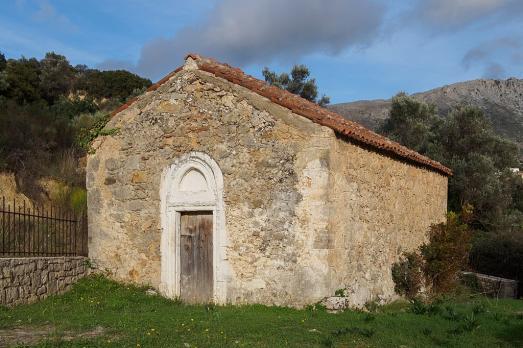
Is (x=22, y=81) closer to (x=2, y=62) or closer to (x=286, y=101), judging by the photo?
(x=2, y=62)

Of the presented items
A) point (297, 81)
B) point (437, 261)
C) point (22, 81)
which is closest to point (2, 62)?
point (22, 81)

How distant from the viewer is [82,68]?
145ft

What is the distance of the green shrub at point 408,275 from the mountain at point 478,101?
26.9 metres

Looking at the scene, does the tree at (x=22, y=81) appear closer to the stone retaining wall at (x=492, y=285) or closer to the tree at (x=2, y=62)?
the tree at (x=2, y=62)

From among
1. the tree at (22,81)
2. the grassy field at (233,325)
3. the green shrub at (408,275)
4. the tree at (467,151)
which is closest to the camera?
the grassy field at (233,325)

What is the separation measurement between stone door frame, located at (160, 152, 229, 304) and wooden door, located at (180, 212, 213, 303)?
124 millimetres

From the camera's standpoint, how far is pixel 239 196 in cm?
1080

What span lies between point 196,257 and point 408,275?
523 cm

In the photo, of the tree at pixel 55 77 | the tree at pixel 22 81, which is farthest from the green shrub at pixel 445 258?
the tree at pixel 55 77

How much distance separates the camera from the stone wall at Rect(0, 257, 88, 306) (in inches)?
393

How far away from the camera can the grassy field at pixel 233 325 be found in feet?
23.9

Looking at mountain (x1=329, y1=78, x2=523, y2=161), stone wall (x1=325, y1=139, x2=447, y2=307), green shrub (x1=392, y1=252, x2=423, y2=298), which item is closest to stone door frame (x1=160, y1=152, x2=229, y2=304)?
stone wall (x1=325, y1=139, x2=447, y2=307)

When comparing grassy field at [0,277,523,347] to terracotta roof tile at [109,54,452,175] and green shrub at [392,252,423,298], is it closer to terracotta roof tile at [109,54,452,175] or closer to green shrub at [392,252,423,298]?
green shrub at [392,252,423,298]

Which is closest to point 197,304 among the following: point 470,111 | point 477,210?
point 477,210
